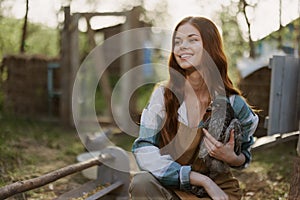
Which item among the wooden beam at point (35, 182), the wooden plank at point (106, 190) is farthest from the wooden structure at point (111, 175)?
the wooden beam at point (35, 182)

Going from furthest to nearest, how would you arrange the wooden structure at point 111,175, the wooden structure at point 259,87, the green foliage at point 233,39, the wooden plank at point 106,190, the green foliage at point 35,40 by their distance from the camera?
the green foliage at point 35,40 < the green foliage at point 233,39 < the wooden structure at point 259,87 < the wooden structure at point 111,175 < the wooden plank at point 106,190

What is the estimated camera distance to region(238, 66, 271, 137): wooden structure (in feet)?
17.3

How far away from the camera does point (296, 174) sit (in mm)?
2594

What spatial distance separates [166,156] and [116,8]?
6.21m

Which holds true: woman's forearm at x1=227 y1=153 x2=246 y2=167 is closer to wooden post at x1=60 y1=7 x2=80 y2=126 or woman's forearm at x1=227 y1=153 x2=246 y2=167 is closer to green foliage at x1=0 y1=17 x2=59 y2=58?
wooden post at x1=60 y1=7 x2=80 y2=126

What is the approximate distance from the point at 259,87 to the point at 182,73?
3432mm

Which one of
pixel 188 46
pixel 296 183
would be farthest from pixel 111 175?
pixel 188 46

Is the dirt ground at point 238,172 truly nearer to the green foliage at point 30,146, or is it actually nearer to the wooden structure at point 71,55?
the green foliage at point 30,146

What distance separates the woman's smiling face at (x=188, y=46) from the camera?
214 cm

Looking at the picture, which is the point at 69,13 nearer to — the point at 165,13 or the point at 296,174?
the point at 165,13

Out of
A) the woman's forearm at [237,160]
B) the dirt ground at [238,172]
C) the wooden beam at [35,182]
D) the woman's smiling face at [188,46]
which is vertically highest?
the woman's smiling face at [188,46]

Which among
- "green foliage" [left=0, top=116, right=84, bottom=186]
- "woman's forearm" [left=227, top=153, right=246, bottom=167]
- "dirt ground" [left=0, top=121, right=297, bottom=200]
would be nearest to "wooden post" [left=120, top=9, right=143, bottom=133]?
"green foliage" [left=0, top=116, right=84, bottom=186]

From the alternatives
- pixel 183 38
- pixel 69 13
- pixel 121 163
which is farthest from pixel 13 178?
pixel 69 13

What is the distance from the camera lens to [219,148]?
6.71 feet
